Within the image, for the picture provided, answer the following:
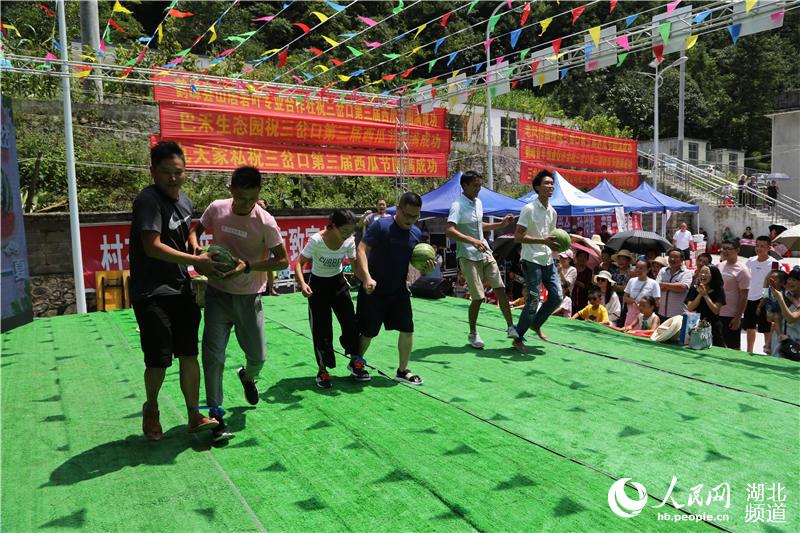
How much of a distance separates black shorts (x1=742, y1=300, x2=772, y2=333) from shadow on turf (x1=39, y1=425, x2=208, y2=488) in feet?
23.2

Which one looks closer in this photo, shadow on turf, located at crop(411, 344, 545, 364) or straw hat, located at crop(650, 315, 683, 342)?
shadow on turf, located at crop(411, 344, 545, 364)

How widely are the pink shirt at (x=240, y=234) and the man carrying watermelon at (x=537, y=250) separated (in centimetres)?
311

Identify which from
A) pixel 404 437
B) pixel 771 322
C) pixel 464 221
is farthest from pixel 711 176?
pixel 404 437

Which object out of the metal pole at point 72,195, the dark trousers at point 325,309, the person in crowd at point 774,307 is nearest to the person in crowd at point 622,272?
the person in crowd at point 774,307

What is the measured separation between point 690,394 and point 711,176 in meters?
30.8

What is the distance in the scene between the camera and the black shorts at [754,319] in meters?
7.40

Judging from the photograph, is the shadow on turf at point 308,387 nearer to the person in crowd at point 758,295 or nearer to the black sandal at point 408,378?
the black sandal at point 408,378

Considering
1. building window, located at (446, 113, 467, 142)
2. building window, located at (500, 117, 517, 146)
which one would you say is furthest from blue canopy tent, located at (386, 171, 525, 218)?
building window, located at (500, 117, 517, 146)

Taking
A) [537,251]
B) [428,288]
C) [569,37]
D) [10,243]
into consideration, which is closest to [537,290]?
[537,251]

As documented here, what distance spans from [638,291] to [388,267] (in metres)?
4.46

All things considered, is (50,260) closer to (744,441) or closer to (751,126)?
(744,441)

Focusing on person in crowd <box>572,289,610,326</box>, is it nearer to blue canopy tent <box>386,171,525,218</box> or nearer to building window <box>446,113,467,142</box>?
blue canopy tent <box>386,171,525,218</box>

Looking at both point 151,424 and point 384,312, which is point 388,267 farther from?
point 151,424

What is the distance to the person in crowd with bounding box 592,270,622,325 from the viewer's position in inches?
331
